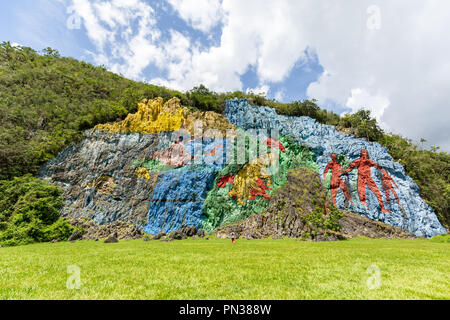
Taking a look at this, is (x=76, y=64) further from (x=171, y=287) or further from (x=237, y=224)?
(x=171, y=287)

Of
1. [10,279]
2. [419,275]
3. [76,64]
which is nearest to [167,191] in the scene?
[10,279]

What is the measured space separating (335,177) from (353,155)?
5597 mm

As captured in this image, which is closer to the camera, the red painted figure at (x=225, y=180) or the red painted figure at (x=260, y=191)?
the red painted figure at (x=260, y=191)

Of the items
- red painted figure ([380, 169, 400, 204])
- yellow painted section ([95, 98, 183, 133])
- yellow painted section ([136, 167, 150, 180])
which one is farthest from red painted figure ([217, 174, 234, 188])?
red painted figure ([380, 169, 400, 204])

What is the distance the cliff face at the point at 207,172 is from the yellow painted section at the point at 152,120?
7.8 inches

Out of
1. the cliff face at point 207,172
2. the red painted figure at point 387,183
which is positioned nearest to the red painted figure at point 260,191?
the cliff face at point 207,172

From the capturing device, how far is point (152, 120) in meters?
39.4

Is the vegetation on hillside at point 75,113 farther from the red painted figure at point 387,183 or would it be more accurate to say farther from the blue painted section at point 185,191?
the blue painted section at point 185,191

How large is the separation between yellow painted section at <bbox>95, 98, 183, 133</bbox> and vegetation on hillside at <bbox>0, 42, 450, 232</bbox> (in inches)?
142

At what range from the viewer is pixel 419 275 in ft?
23.1

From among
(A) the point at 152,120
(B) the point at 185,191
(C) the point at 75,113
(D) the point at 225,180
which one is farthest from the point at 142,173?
(C) the point at 75,113

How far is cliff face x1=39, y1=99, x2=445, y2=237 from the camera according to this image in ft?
104

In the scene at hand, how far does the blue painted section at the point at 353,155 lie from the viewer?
103 feet

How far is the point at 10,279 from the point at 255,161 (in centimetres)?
3254
